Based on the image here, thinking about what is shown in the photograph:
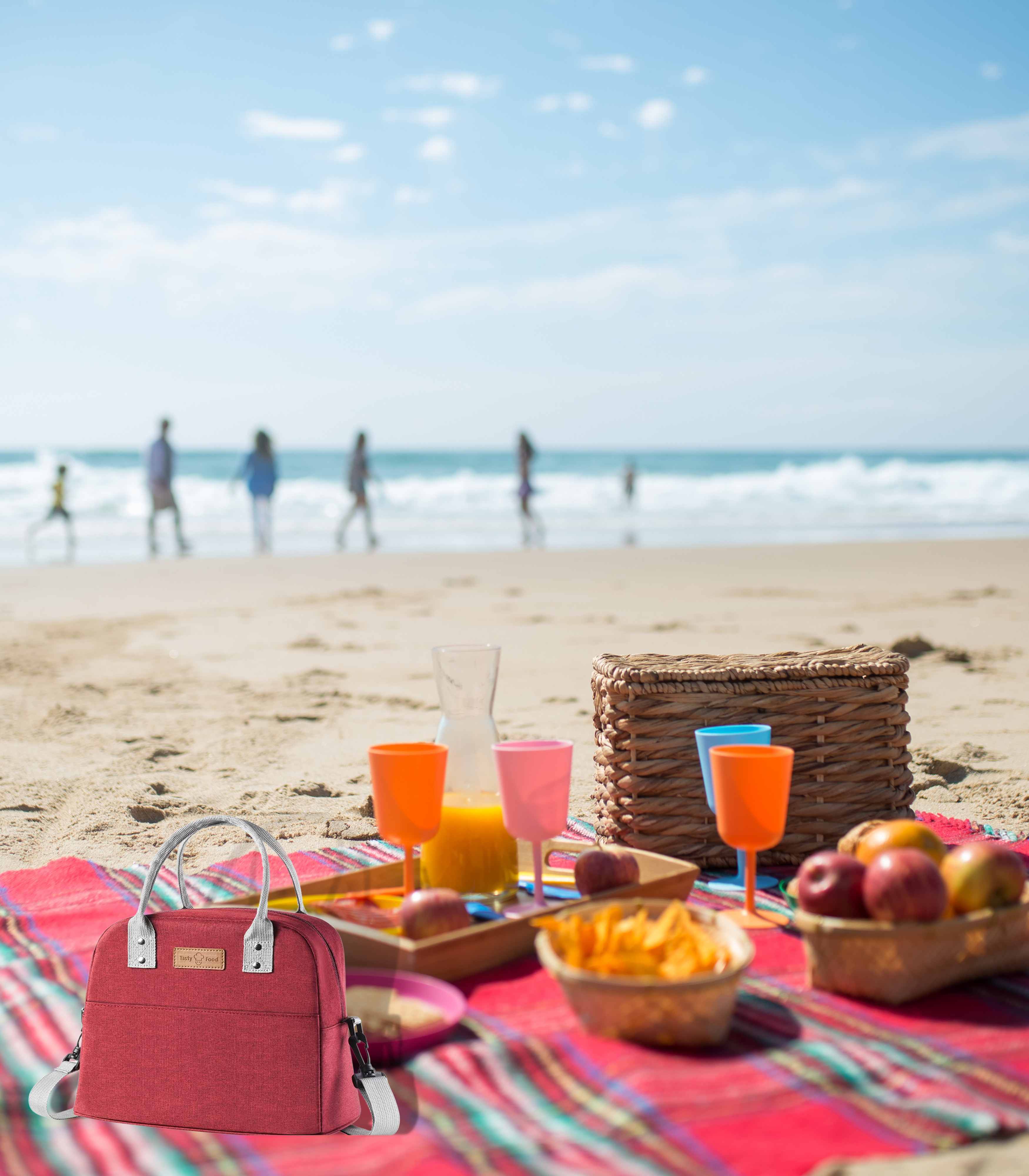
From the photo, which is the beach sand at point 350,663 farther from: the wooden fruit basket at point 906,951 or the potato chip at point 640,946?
the potato chip at point 640,946

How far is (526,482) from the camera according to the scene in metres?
14.7

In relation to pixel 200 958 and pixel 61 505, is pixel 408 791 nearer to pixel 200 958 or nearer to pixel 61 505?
pixel 200 958

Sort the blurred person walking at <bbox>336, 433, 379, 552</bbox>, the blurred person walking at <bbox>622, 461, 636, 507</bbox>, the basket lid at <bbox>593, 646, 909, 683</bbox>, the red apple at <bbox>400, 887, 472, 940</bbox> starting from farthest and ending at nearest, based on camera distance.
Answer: the blurred person walking at <bbox>622, 461, 636, 507</bbox>
the blurred person walking at <bbox>336, 433, 379, 552</bbox>
the basket lid at <bbox>593, 646, 909, 683</bbox>
the red apple at <bbox>400, 887, 472, 940</bbox>

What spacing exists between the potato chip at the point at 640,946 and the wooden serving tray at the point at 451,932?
0.14 m

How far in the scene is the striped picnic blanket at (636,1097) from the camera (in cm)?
131

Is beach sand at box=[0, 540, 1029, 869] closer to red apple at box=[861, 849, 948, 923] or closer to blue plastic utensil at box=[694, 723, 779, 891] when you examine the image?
blue plastic utensil at box=[694, 723, 779, 891]

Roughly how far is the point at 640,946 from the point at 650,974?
0.14 ft

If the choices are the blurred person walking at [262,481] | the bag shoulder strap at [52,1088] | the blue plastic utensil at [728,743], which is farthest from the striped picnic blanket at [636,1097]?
the blurred person walking at [262,481]

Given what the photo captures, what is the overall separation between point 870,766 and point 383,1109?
1351 mm

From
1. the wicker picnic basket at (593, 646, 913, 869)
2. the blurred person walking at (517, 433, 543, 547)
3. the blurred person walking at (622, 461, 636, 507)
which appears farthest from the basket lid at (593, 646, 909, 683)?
the blurred person walking at (622, 461, 636, 507)

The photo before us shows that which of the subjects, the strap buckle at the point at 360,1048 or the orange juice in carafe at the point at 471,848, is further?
the orange juice in carafe at the point at 471,848

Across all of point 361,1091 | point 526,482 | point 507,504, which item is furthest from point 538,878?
point 507,504

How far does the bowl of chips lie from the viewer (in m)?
1.44

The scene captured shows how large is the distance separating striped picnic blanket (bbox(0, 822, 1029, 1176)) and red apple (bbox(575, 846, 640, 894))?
15 cm
